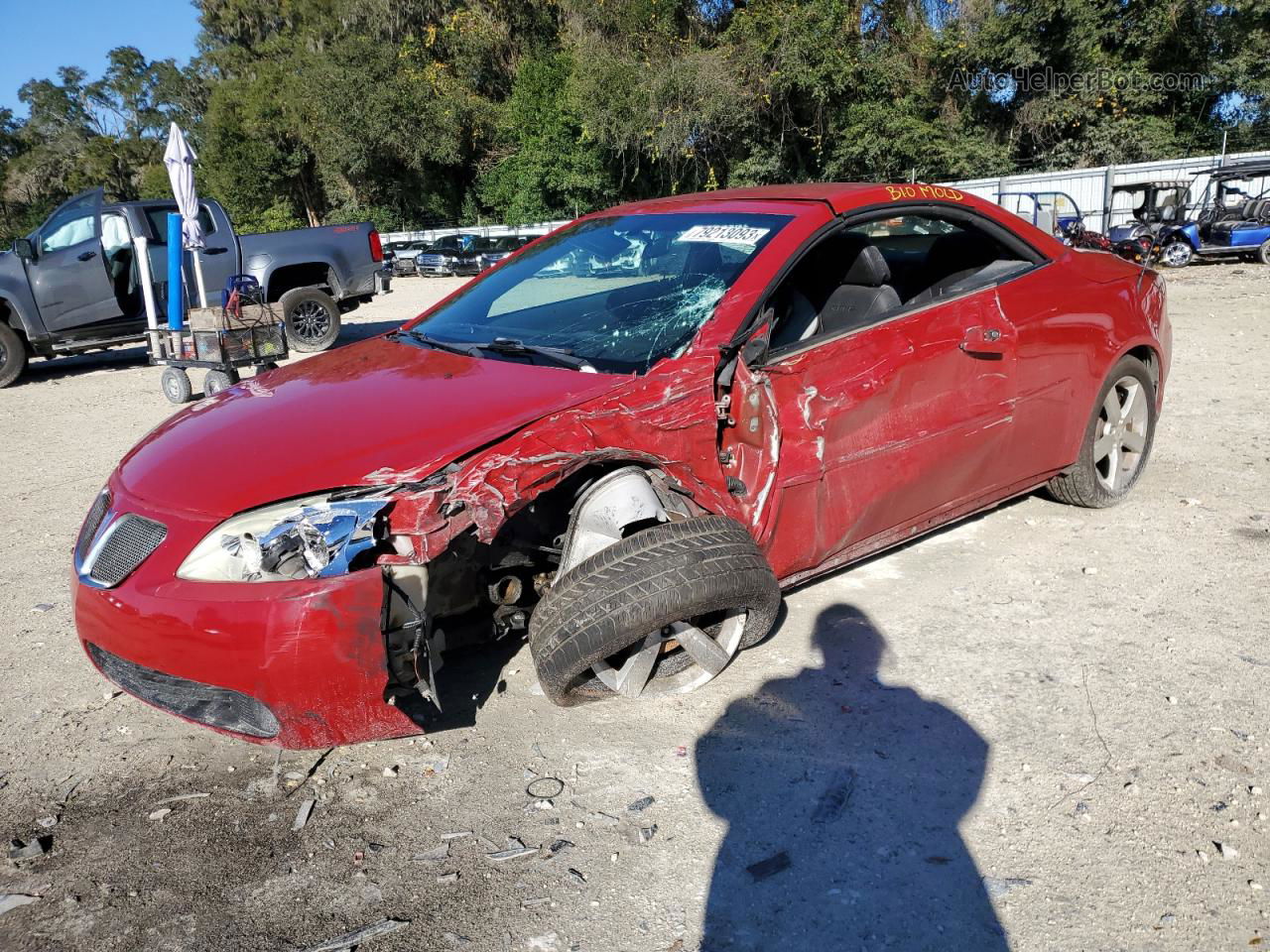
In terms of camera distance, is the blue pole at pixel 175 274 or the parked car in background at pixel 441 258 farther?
the parked car in background at pixel 441 258

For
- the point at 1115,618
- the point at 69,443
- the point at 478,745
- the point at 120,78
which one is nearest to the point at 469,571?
the point at 478,745

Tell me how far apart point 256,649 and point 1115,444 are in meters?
3.97

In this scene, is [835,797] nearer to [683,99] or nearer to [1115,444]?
[1115,444]

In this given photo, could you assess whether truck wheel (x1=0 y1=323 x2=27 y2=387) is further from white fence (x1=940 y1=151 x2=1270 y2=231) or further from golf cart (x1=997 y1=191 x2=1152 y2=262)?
white fence (x1=940 y1=151 x2=1270 y2=231)

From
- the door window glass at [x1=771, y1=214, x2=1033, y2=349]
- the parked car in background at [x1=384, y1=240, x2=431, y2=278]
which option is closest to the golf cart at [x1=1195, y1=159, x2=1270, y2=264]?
the door window glass at [x1=771, y1=214, x2=1033, y2=349]

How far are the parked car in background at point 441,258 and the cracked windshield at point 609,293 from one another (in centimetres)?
2633

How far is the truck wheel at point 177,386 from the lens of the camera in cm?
913

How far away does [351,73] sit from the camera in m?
42.2

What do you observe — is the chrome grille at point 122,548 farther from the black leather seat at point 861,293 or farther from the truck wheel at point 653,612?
the black leather seat at point 861,293

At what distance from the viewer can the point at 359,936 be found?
2229 millimetres

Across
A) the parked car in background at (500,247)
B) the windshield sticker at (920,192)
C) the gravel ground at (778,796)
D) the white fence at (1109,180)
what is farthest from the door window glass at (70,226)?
the white fence at (1109,180)

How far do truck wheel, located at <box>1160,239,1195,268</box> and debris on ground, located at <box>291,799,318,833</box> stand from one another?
64.0 ft

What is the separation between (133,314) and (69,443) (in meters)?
4.25

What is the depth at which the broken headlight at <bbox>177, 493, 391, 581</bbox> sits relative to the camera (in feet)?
8.42
